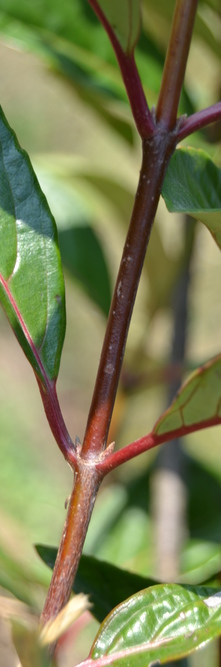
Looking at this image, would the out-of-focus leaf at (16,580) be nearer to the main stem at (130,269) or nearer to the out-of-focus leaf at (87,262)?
the main stem at (130,269)

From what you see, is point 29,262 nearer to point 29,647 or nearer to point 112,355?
point 112,355

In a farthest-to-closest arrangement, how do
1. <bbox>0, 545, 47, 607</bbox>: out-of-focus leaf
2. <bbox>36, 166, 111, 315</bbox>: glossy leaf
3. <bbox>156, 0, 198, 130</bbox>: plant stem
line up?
1. <bbox>36, 166, 111, 315</bbox>: glossy leaf
2. <bbox>0, 545, 47, 607</bbox>: out-of-focus leaf
3. <bbox>156, 0, 198, 130</bbox>: plant stem

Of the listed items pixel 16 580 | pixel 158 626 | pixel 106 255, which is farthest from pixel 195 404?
pixel 106 255

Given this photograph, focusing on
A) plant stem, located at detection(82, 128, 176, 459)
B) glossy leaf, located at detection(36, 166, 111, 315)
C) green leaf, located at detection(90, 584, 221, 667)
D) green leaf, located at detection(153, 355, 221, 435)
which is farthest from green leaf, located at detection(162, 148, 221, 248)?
glossy leaf, located at detection(36, 166, 111, 315)

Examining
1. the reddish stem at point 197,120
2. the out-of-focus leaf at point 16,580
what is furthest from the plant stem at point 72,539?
the reddish stem at point 197,120

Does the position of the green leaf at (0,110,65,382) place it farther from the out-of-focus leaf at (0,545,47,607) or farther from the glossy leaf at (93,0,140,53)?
the out-of-focus leaf at (0,545,47,607)
